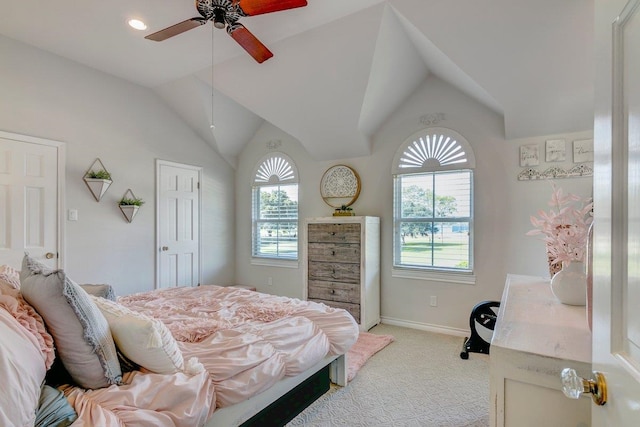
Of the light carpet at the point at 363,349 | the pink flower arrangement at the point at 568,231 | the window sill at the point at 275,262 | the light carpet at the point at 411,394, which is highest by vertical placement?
the pink flower arrangement at the point at 568,231

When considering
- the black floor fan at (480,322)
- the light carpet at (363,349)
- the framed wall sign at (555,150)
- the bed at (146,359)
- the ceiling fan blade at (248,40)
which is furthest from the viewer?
the framed wall sign at (555,150)

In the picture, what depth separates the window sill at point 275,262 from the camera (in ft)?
15.8

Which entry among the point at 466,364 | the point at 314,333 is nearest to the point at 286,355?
the point at 314,333

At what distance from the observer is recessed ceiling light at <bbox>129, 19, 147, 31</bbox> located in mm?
2801

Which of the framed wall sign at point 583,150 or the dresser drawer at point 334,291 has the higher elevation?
the framed wall sign at point 583,150

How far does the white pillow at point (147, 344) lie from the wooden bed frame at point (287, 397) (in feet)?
1.00

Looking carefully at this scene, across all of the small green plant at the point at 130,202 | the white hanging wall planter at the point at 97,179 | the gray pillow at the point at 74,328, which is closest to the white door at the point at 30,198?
the white hanging wall planter at the point at 97,179

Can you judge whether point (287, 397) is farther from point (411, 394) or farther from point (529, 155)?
point (529, 155)

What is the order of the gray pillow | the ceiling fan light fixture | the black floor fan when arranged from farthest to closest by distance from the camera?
the black floor fan < the ceiling fan light fixture < the gray pillow

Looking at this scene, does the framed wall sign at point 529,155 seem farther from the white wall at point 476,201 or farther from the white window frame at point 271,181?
the white window frame at point 271,181

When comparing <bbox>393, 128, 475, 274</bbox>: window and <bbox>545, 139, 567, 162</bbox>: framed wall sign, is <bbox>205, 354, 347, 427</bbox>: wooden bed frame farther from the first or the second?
<bbox>545, 139, 567, 162</bbox>: framed wall sign

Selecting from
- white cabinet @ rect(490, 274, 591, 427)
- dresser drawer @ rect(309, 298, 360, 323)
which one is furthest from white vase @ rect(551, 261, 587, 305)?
dresser drawer @ rect(309, 298, 360, 323)

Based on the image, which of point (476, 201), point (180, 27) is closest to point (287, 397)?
point (180, 27)

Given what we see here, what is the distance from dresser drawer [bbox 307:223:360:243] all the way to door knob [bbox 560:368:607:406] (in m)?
3.05
